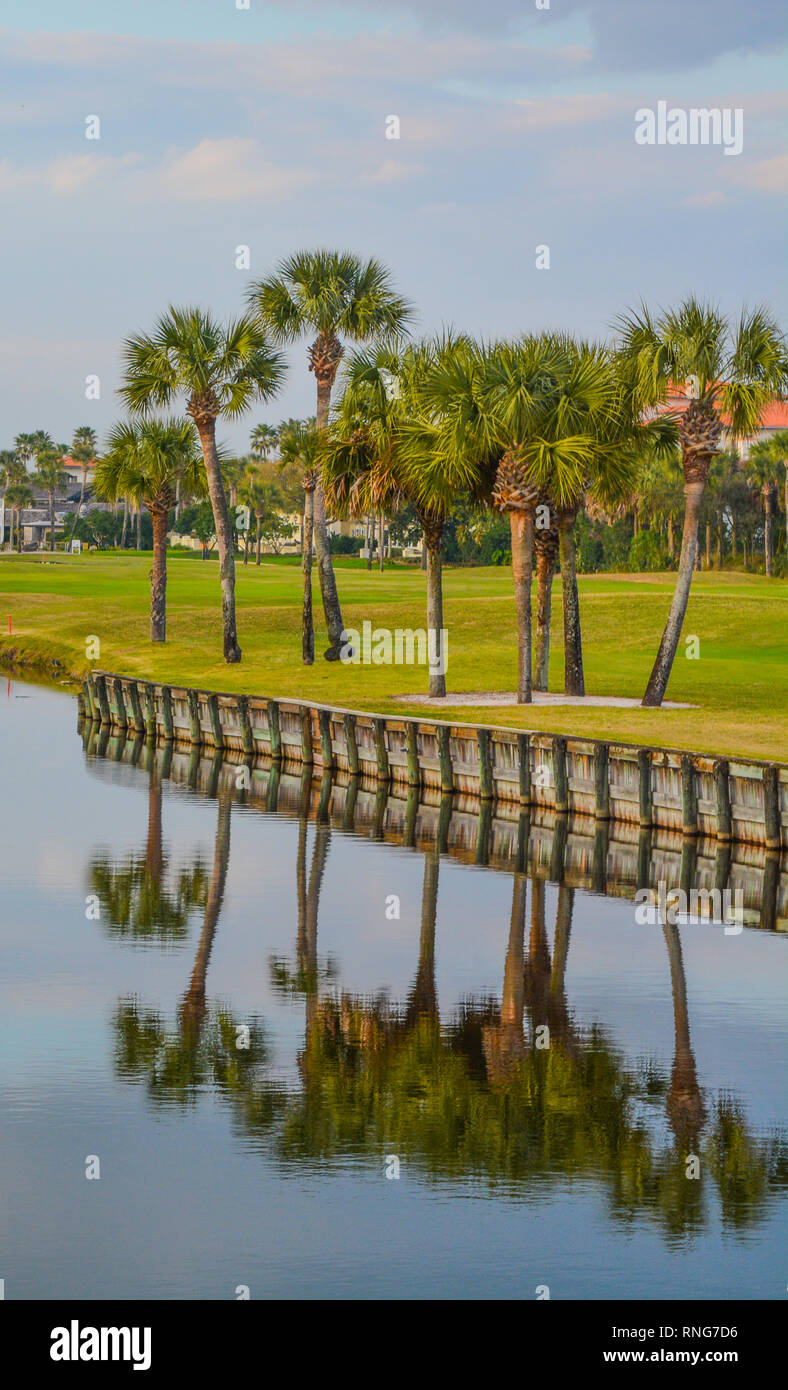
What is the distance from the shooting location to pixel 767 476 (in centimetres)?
13212

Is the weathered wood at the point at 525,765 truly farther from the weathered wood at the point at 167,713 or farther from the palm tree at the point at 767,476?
the palm tree at the point at 767,476

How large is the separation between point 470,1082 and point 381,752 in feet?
79.5

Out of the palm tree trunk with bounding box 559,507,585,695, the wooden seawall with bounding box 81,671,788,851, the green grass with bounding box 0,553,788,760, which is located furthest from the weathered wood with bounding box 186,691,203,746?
the palm tree trunk with bounding box 559,507,585,695

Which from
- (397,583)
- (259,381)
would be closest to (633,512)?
(397,583)

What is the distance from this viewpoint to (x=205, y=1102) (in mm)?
16375

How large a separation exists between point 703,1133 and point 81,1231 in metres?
5.34

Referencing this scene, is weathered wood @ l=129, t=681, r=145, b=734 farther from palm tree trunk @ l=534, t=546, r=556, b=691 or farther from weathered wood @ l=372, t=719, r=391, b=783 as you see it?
weathered wood @ l=372, t=719, r=391, b=783

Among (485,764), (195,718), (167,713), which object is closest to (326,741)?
(485,764)

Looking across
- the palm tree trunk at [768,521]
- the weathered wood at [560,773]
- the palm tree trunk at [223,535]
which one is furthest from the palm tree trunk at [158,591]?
the palm tree trunk at [768,521]

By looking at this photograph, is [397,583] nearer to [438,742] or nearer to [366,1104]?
[438,742]

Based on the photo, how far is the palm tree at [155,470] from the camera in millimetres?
75250

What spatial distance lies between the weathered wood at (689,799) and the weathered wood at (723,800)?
59 cm

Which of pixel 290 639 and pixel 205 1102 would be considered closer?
pixel 205 1102

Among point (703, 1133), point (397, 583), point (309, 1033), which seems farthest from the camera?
point (397, 583)
